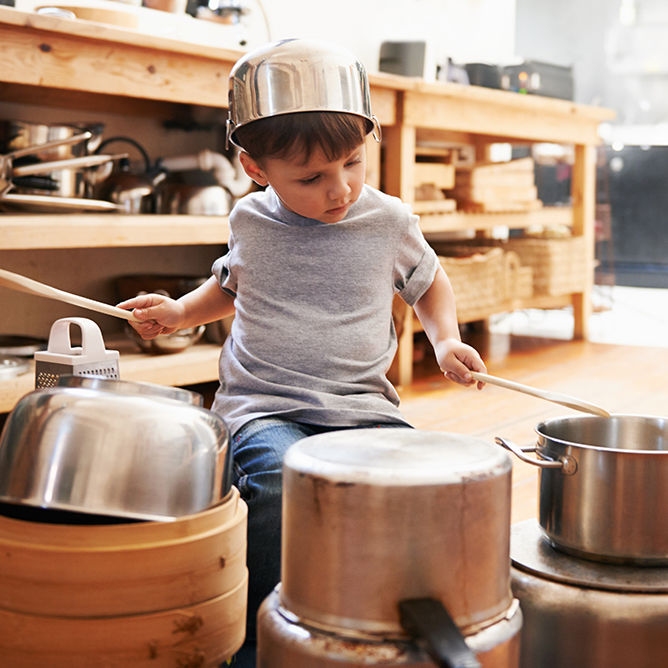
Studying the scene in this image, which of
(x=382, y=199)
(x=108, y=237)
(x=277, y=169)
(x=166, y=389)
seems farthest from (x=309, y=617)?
(x=108, y=237)

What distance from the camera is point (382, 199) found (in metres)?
1.22

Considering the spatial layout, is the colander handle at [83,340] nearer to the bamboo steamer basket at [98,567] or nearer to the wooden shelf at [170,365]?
the bamboo steamer basket at [98,567]

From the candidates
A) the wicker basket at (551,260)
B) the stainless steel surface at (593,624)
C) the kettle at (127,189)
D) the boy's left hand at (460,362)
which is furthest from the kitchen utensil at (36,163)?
the wicker basket at (551,260)

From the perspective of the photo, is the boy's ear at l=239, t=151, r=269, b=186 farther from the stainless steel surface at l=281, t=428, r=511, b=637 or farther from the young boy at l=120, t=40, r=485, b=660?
the stainless steel surface at l=281, t=428, r=511, b=637

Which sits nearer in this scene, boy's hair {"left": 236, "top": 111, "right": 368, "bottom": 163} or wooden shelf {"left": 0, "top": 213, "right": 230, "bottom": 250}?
boy's hair {"left": 236, "top": 111, "right": 368, "bottom": 163}

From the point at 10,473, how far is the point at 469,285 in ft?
7.72

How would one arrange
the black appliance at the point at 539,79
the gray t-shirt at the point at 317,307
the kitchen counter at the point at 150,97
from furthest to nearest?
the black appliance at the point at 539,79
the kitchen counter at the point at 150,97
the gray t-shirt at the point at 317,307

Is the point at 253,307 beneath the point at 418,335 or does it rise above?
above

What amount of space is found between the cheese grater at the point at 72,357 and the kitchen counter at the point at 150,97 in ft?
2.38

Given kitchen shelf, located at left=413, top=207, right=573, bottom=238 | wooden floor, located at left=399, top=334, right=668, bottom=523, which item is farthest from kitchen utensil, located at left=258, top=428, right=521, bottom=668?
kitchen shelf, located at left=413, top=207, right=573, bottom=238

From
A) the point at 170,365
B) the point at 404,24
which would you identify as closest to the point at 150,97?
the point at 170,365

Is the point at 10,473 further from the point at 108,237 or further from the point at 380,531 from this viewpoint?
the point at 108,237

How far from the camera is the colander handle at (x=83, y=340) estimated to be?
1.09 m

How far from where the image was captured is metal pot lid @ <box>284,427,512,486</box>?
2.11ft
